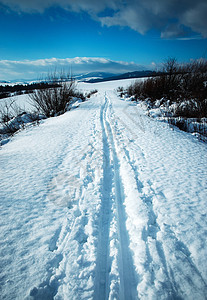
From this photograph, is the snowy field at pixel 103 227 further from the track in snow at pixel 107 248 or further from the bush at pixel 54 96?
the bush at pixel 54 96

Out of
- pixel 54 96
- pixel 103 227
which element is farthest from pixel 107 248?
pixel 54 96

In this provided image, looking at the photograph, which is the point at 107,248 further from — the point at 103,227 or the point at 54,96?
the point at 54,96

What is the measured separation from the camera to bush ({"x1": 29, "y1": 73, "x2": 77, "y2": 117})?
9195mm

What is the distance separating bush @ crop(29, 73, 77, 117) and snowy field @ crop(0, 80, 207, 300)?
286 inches

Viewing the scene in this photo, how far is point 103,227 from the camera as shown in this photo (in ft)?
6.17

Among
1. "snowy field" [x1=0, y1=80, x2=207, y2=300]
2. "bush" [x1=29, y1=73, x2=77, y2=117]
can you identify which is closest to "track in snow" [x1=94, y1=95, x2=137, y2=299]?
"snowy field" [x1=0, y1=80, x2=207, y2=300]

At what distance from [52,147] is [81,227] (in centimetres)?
306

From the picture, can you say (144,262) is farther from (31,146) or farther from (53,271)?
(31,146)

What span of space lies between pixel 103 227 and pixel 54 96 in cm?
1006

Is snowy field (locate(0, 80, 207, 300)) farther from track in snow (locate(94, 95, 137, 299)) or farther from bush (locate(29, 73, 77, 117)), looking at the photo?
bush (locate(29, 73, 77, 117))

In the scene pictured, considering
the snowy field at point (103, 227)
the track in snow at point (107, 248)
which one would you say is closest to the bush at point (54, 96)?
the snowy field at point (103, 227)

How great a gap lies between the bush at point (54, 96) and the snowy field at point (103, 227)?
7261 mm

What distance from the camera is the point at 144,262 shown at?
148cm

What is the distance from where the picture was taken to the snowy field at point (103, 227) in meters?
1.31
